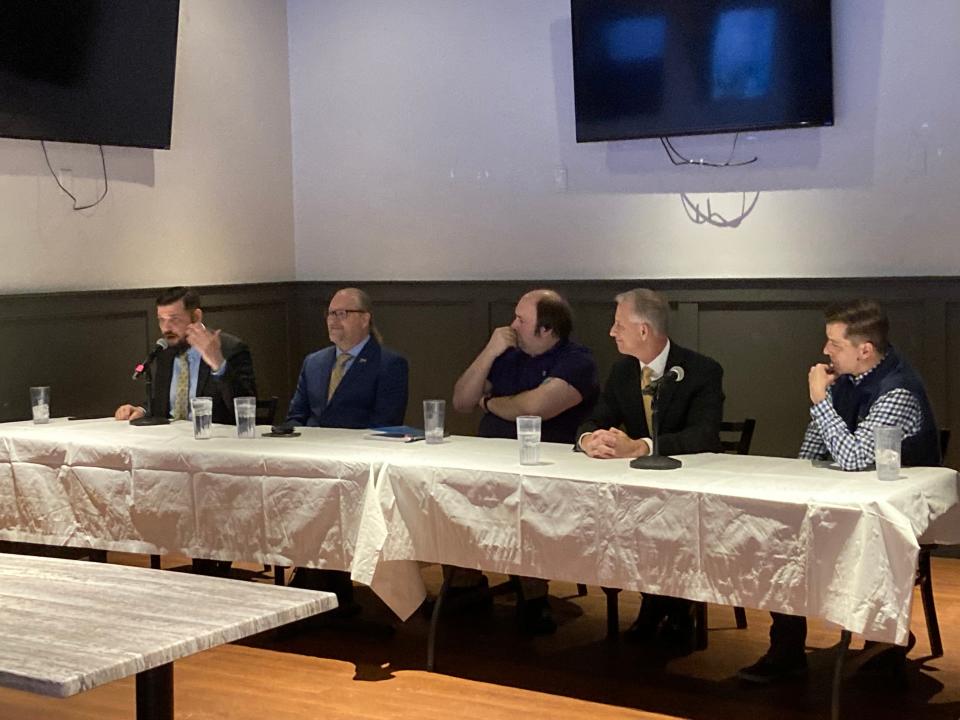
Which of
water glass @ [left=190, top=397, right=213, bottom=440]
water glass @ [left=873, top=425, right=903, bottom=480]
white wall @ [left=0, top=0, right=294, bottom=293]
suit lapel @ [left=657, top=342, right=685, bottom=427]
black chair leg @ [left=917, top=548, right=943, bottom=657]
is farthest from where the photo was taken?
white wall @ [left=0, top=0, right=294, bottom=293]

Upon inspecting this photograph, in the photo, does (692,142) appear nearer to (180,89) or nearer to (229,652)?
(180,89)

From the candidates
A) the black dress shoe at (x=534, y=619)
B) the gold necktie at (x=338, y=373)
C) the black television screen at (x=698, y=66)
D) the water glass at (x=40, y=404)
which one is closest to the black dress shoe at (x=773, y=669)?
the black dress shoe at (x=534, y=619)

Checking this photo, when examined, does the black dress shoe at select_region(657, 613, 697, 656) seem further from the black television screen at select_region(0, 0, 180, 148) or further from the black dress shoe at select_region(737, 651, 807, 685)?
the black television screen at select_region(0, 0, 180, 148)

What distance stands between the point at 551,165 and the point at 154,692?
16.1 ft

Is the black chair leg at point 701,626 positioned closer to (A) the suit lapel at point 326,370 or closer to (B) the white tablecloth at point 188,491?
(B) the white tablecloth at point 188,491

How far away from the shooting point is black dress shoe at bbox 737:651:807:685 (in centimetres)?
442

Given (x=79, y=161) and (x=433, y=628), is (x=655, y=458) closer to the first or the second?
(x=433, y=628)

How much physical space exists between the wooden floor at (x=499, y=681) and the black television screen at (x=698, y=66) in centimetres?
255

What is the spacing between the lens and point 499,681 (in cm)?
454

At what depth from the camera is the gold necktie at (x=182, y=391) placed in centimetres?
590

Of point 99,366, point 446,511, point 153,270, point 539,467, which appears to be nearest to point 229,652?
point 446,511

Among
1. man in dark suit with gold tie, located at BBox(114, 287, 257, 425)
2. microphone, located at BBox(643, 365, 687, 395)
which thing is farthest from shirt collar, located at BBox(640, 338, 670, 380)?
man in dark suit with gold tie, located at BBox(114, 287, 257, 425)

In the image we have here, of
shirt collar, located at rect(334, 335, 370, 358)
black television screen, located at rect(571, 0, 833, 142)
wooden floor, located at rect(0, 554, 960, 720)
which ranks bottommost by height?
wooden floor, located at rect(0, 554, 960, 720)

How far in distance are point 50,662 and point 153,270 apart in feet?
16.7
